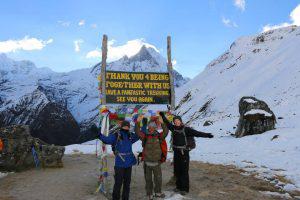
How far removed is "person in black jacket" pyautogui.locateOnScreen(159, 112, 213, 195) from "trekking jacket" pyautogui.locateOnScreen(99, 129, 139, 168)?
1.83 m

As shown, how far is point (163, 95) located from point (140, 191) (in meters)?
3.66

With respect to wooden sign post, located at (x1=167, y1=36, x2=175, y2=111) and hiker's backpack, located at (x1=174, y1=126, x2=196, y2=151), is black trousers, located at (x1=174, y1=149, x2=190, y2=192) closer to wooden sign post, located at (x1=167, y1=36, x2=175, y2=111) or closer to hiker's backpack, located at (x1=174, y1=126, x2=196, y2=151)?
hiker's backpack, located at (x1=174, y1=126, x2=196, y2=151)

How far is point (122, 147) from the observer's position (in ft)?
36.7

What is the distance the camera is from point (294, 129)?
81.3ft

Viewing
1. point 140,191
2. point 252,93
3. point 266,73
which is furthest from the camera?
point 266,73

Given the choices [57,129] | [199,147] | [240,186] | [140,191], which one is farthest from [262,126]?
[57,129]

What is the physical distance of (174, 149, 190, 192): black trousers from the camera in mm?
12461

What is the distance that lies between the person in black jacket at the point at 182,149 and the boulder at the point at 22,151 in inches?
300

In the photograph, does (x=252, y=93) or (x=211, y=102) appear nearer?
(x=252, y=93)

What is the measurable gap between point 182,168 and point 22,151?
831 cm

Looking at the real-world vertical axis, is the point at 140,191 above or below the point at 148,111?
below

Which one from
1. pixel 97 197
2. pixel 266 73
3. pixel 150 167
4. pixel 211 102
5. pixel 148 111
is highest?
pixel 266 73

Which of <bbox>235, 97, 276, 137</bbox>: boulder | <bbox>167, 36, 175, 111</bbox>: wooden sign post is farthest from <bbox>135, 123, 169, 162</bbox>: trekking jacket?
<bbox>235, 97, 276, 137</bbox>: boulder

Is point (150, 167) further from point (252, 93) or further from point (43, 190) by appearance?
point (252, 93)
